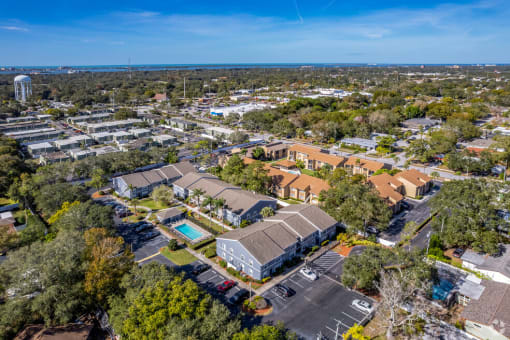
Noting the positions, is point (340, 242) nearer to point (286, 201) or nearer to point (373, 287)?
point (373, 287)

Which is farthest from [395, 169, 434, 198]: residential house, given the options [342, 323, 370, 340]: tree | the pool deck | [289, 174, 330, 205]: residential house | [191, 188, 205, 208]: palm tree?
the pool deck

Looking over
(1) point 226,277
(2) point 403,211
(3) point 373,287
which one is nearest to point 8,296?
(1) point 226,277

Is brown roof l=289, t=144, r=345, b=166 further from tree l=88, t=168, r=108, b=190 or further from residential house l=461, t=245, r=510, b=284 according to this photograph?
tree l=88, t=168, r=108, b=190

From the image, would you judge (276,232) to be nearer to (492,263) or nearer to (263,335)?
(263,335)

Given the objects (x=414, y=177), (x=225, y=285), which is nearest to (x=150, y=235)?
(x=225, y=285)

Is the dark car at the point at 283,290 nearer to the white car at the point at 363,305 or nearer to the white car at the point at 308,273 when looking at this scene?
the white car at the point at 308,273
